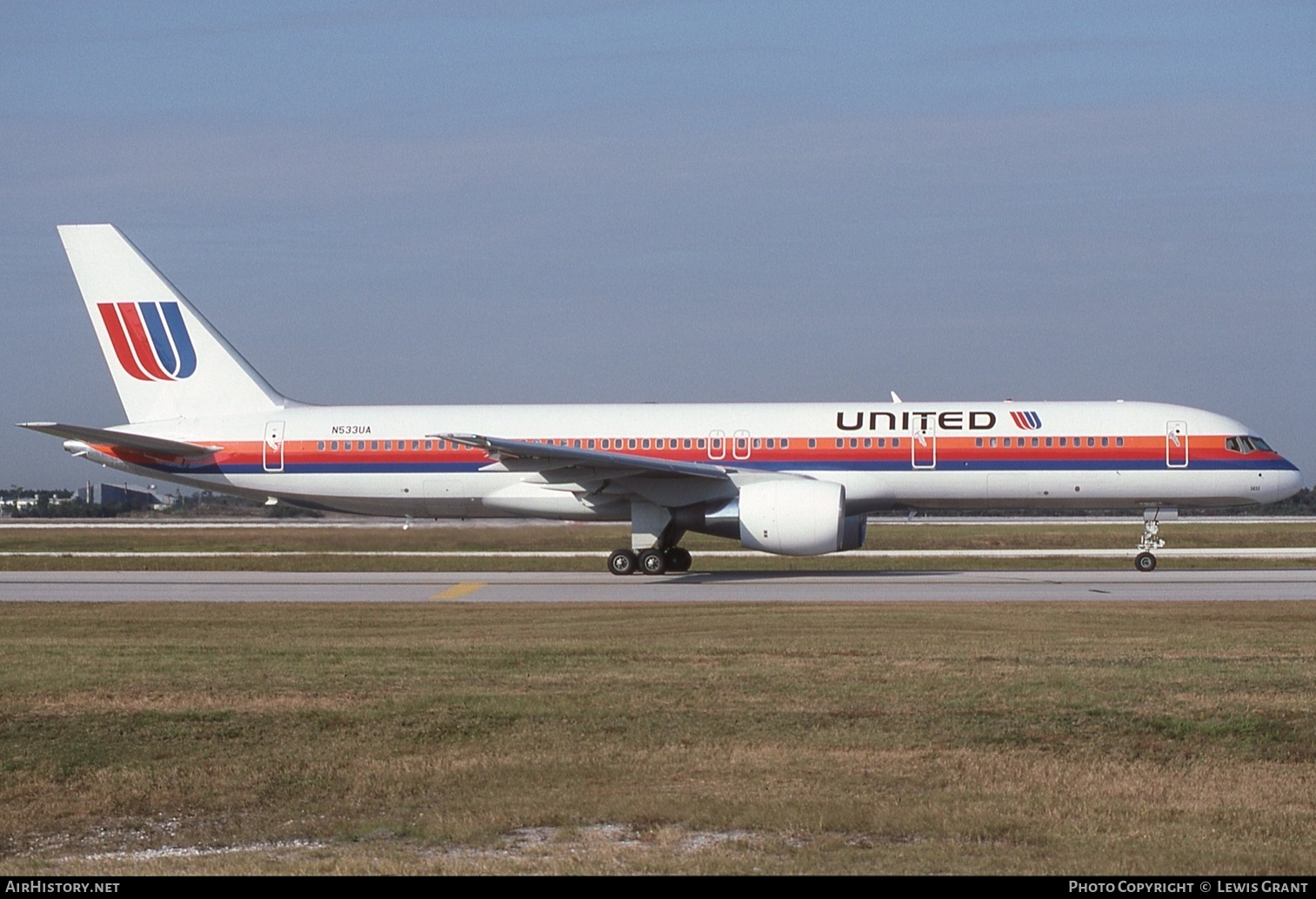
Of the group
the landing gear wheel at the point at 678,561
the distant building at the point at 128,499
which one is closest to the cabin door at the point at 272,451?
the landing gear wheel at the point at 678,561

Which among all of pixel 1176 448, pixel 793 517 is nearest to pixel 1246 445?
pixel 1176 448

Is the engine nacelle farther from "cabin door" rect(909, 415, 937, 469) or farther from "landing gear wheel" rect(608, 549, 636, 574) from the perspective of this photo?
"landing gear wheel" rect(608, 549, 636, 574)

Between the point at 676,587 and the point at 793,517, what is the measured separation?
2838 millimetres

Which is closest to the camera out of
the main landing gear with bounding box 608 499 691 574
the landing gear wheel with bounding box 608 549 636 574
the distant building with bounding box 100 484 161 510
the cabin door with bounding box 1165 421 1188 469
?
the cabin door with bounding box 1165 421 1188 469

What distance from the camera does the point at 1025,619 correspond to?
18.4 metres

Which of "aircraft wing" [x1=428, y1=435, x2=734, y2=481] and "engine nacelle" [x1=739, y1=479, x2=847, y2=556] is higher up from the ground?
"aircraft wing" [x1=428, y1=435, x2=734, y2=481]

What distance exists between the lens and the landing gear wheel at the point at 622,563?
29.2 m

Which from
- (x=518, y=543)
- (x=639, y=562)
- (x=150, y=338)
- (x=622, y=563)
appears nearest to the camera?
(x=622, y=563)

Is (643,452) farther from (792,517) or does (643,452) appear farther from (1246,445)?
(1246,445)

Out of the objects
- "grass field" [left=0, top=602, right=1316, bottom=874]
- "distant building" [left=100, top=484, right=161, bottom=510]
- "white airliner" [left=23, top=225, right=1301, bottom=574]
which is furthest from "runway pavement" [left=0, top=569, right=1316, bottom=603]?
"distant building" [left=100, top=484, right=161, bottom=510]

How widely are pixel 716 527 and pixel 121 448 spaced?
13940 millimetres

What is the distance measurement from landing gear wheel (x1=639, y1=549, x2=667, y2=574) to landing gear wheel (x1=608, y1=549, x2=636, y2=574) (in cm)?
19

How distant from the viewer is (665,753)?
31.6 ft

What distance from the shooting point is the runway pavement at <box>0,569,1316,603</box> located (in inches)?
894
